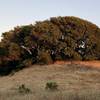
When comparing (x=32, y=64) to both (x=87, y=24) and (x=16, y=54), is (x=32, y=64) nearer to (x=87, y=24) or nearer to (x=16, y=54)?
(x=16, y=54)

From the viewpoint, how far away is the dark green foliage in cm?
5053

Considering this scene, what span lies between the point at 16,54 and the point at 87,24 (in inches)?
381

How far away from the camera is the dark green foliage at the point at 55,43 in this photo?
50.5 m

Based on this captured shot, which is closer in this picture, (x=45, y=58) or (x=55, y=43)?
(x=45, y=58)

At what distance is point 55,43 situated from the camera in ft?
165

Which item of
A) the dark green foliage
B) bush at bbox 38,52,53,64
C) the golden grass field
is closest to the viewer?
the golden grass field

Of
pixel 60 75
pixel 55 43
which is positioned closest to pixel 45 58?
pixel 55 43

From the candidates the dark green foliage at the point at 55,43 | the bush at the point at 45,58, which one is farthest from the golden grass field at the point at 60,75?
the dark green foliage at the point at 55,43

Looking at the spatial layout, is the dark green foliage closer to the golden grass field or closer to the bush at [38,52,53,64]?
the bush at [38,52,53,64]

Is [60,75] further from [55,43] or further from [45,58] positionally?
[55,43]

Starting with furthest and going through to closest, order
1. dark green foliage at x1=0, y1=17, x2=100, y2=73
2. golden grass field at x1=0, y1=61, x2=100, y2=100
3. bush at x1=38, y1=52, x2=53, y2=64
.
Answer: dark green foliage at x1=0, y1=17, x2=100, y2=73
bush at x1=38, y1=52, x2=53, y2=64
golden grass field at x1=0, y1=61, x2=100, y2=100

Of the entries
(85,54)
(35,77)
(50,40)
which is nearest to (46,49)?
(50,40)

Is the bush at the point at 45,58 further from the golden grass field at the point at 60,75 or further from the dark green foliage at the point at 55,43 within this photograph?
the golden grass field at the point at 60,75

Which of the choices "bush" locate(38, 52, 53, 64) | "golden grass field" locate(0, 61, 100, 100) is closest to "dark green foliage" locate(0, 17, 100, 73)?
"bush" locate(38, 52, 53, 64)
